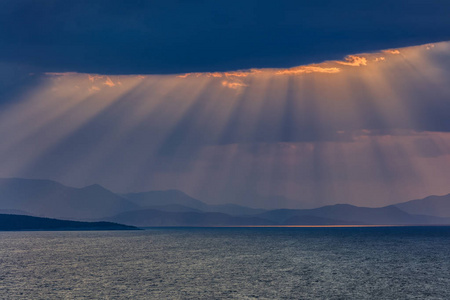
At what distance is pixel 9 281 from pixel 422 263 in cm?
7273

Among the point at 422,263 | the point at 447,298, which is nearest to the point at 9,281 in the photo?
the point at 447,298

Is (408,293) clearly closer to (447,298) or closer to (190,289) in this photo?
(447,298)

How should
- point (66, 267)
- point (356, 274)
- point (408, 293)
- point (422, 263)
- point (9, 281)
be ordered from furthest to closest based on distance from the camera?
1. point (422, 263)
2. point (66, 267)
3. point (356, 274)
4. point (9, 281)
5. point (408, 293)

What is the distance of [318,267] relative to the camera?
89125 mm

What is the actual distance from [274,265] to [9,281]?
1736 inches

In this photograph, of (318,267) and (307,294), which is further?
(318,267)

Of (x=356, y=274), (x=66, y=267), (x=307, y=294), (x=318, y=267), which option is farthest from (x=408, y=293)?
(x=66, y=267)

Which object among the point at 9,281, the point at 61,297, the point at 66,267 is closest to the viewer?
the point at 61,297

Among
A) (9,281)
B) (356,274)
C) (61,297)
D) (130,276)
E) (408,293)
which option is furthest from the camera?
(356,274)

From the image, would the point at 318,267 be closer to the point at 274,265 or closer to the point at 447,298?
the point at 274,265

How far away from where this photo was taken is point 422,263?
99.4 m

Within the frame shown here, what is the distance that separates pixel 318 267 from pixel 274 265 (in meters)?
7.78

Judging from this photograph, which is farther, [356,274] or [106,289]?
[356,274]

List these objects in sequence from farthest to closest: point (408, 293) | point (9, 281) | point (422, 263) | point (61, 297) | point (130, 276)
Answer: point (422, 263)
point (130, 276)
point (9, 281)
point (408, 293)
point (61, 297)
